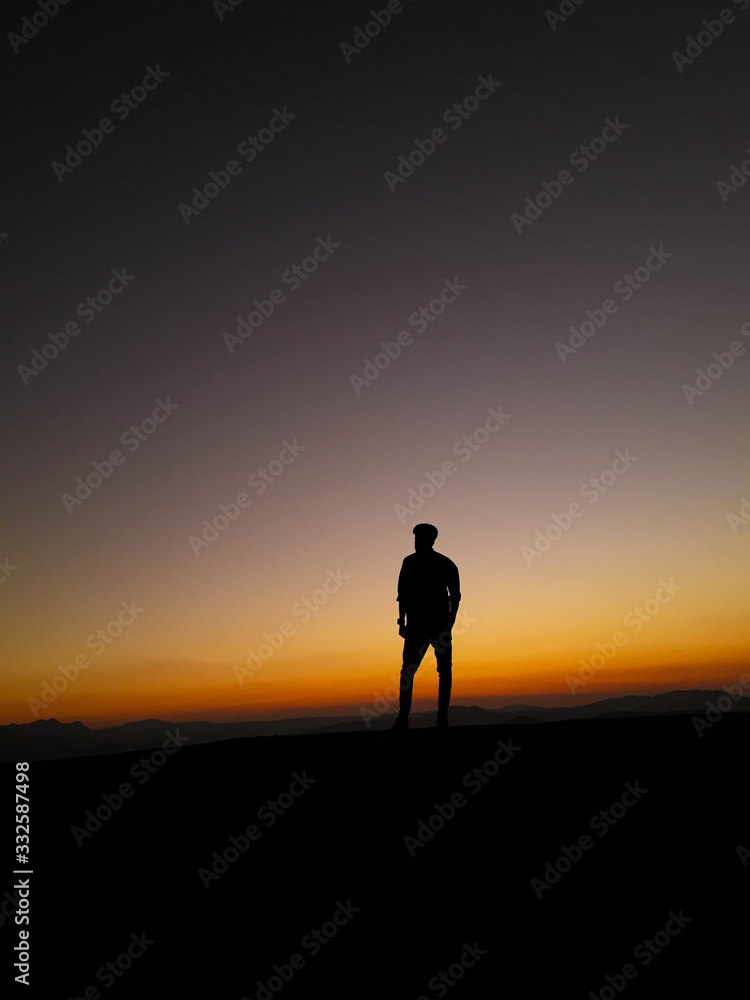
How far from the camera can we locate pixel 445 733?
277 inches

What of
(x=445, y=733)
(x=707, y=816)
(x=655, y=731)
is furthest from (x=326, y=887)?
(x=655, y=731)

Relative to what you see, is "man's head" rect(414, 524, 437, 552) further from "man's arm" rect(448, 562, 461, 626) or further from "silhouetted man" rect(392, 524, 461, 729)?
"man's arm" rect(448, 562, 461, 626)

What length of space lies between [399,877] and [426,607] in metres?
5.13

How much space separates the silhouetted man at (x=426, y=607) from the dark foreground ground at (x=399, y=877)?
117 inches

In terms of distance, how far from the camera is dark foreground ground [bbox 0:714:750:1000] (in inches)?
131

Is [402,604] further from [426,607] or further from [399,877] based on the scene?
[399,877]

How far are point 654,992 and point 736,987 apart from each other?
35 cm

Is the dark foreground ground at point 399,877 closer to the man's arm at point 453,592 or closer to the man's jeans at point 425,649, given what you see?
the man's jeans at point 425,649

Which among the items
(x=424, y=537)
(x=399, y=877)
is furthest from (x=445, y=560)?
(x=399, y=877)

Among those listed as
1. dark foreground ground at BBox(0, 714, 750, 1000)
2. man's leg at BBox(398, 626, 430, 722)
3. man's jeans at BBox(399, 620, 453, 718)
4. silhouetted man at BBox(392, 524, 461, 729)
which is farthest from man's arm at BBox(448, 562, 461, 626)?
dark foreground ground at BBox(0, 714, 750, 1000)

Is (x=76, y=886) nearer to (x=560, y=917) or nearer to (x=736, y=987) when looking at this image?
(x=560, y=917)

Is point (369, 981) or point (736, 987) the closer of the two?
point (736, 987)

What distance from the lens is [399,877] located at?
159 inches

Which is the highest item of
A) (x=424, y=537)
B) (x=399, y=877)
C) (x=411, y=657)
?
(x=424, y=537)
